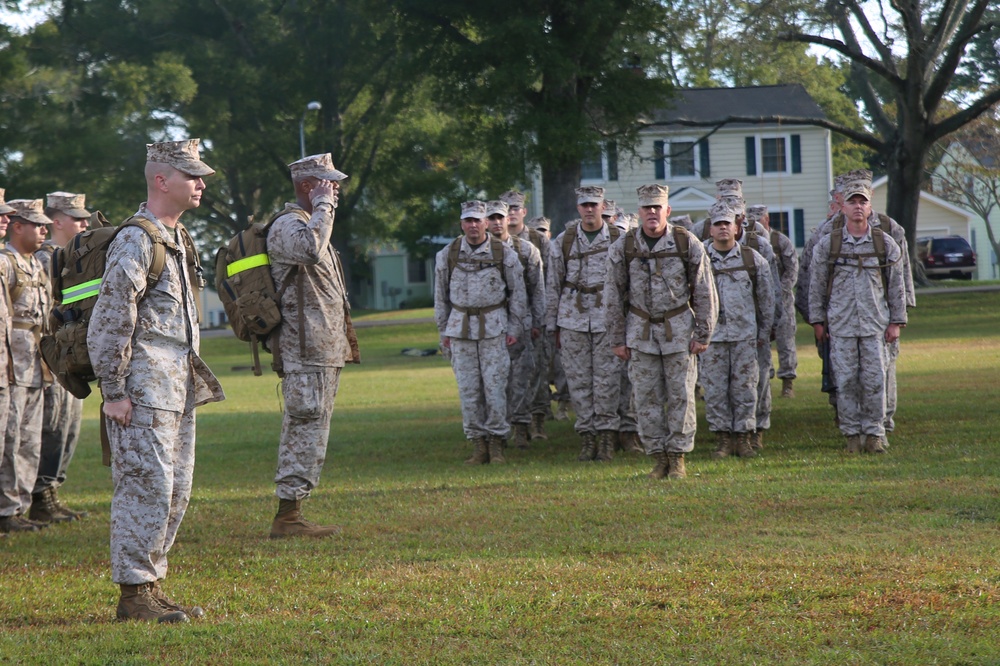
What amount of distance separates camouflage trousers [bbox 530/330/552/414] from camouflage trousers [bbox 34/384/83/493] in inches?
228

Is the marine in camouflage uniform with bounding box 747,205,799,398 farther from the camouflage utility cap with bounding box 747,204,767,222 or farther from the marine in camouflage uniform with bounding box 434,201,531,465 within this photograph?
the marine in camouflage uniform with bounding box 434,201,531,465

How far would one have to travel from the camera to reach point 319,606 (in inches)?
258

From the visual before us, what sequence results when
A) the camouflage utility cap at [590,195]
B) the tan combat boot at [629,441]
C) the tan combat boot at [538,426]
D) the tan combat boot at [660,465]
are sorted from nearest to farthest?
the tan combat boot at [660,465], the camouflage utility cap at [590,195], the tan combat boot at [629,441], the tan combat boot at [538,426]

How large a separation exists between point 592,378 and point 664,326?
226 centimetres

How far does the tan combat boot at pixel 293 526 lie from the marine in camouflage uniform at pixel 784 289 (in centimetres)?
719

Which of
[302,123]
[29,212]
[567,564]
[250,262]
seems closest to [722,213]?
[250,262]

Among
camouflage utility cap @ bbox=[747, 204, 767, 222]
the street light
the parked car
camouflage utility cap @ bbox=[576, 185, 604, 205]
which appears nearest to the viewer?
camouflage utility cap @ bbox=[576, 185, 604, 205]

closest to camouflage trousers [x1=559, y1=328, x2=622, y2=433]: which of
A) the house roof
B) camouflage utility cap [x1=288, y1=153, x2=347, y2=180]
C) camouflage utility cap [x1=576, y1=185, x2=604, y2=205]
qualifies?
camouflage utility cap [x1=576, y1=185, x2=604, y2=205]

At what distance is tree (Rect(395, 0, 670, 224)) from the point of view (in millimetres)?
30844

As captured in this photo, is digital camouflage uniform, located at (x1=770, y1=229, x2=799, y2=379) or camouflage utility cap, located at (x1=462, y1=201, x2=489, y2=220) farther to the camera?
digital camouflage uniform, located at (x1=770, y1=229, x2=799, y2=379)

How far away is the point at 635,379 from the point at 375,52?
4089 cm

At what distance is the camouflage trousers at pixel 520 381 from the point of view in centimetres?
1380

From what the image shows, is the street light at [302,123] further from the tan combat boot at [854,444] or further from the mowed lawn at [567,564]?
the tan combat boot at [854,444]

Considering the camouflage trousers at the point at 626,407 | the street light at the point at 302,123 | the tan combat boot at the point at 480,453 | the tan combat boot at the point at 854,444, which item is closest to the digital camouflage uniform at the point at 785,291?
the camouflage trousers at the point at 626,407
